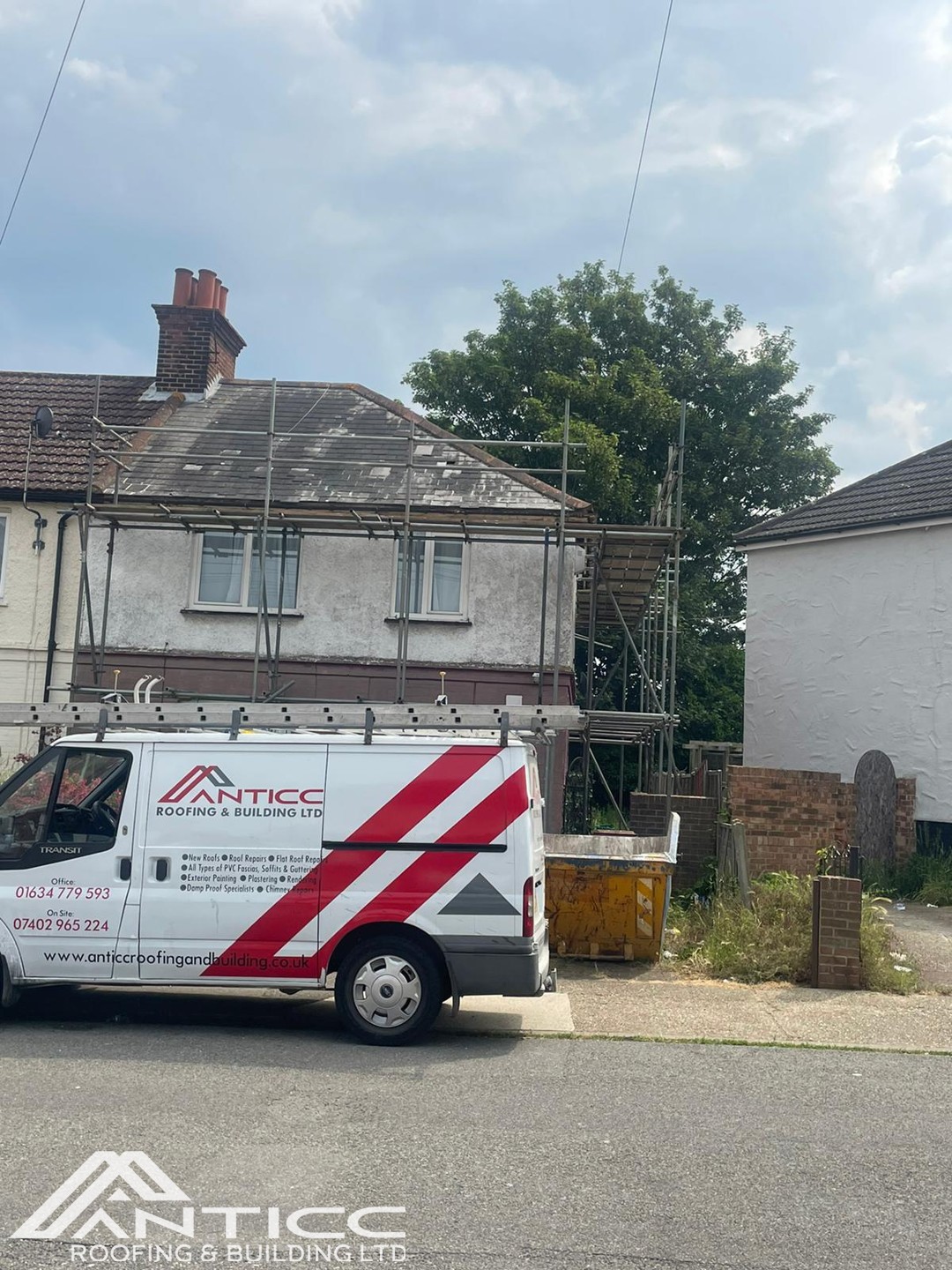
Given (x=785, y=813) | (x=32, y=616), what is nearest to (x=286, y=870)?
(x=785, y=813)

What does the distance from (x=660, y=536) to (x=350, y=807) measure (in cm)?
772

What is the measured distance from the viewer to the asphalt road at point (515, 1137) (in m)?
4.61

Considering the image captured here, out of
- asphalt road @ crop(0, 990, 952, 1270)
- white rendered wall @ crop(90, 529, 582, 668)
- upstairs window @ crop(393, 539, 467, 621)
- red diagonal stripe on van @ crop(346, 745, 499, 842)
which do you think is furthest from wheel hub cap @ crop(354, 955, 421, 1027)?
upstairs window @ crop(393, 539, 467, 621)

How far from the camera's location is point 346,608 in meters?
16.1

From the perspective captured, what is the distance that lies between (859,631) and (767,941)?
9.93m

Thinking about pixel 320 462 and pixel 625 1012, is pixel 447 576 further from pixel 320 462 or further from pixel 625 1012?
pixel 625 1012

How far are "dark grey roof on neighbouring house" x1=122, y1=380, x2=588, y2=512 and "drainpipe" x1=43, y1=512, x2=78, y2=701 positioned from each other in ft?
3.33

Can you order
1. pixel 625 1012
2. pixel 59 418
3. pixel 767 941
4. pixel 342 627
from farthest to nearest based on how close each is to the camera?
pixel 59 418, pixel 342 627, pixel 767 941, pixel 625 1012

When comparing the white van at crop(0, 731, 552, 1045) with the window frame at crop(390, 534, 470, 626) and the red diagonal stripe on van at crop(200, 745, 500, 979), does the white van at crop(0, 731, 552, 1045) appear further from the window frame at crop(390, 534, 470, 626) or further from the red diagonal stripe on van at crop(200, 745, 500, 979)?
the window frame at crop(390, 534, 470, 626)

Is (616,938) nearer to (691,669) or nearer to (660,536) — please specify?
(660,536)

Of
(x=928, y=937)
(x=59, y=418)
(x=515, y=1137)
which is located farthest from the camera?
(x=59, y=418)

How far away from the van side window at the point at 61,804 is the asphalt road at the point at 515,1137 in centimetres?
115

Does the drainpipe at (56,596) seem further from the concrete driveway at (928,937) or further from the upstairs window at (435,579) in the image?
the concrete driveway at (928,937)

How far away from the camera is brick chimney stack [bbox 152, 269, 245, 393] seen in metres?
19.0
